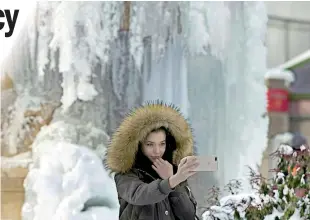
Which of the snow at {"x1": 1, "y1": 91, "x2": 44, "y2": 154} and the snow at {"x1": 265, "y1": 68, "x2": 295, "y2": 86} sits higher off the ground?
the snow at {"x1": 265, "y1": 68, "x2": 295, "y2": 86}

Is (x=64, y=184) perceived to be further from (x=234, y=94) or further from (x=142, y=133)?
(x=142, y=133)

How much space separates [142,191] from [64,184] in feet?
6.82

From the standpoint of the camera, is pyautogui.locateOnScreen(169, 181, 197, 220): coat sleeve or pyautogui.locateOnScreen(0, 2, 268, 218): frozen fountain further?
pyautogui.locateOnScreen(0, 2, 268, 218): frozen fountain

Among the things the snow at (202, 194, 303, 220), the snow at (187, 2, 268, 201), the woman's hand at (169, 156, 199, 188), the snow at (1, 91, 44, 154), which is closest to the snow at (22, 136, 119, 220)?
the snow at (1, 91, 44, 154)

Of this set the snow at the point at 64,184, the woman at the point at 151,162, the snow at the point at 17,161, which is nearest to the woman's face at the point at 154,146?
the woman at the point at 151,162

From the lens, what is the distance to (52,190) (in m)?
3.88

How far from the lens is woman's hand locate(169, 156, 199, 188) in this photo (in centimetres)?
184

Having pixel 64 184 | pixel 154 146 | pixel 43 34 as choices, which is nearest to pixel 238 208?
pixel 154 146

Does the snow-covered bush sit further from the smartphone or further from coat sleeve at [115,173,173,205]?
coat sleeve at [115,173,173,205]

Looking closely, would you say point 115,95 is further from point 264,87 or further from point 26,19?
point 264,87

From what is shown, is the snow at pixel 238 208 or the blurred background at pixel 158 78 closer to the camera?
the snow at pixel 238 208

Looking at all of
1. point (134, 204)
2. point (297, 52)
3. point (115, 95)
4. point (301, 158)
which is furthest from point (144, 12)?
point (134, 204)

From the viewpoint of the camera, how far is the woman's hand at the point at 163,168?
1.99 m

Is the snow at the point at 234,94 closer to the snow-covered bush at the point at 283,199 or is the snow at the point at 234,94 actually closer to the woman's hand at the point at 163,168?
the snow-covered bush at the point at 283,199
